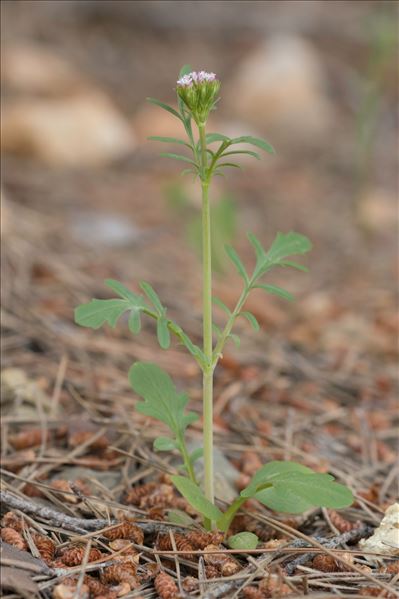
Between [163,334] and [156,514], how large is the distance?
1.54 feet

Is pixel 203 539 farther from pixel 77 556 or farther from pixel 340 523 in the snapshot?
pixel 340 523

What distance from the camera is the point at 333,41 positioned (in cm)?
816

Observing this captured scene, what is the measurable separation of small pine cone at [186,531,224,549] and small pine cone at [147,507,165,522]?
118 mm

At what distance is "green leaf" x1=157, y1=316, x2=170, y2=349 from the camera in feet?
4.36

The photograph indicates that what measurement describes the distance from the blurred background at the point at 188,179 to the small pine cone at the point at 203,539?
0.92 metres

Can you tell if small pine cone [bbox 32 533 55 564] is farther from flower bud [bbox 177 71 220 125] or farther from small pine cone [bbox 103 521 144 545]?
flower bud [bbox 177 71 220 125]

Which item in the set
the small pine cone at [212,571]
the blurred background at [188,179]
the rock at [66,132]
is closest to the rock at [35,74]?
the blurred background at [188,179]

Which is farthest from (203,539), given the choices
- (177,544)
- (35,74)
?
(35,74)

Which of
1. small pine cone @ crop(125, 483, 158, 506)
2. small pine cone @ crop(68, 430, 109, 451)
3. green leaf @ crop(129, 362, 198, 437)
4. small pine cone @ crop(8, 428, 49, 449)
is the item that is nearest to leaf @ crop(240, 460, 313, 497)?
green leaf @ crop(129, 362, 198, 437)

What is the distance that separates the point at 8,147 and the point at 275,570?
14.6ft

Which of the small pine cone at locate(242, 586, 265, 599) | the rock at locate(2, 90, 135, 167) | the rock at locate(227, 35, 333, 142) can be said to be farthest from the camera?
the rock at locate(227, 35, 333, 142)

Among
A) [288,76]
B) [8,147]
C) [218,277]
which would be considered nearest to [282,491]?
[218,277]

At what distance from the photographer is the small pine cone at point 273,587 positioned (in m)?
1.30

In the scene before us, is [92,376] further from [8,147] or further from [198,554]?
[8,147]
